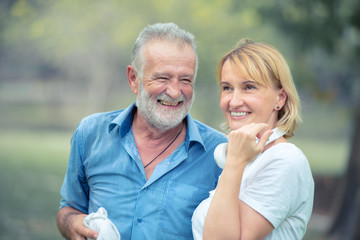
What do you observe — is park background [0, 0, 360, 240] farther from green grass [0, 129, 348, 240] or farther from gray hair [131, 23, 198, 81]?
gray hair [131, 23, 198, 81]

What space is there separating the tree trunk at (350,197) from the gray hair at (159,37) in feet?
14.9

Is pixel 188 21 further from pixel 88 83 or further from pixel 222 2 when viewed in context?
pixel 88 83

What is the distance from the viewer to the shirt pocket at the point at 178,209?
6.20 feet

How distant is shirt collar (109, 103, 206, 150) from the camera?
199 cm

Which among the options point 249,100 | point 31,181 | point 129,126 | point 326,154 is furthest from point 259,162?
point 326,154

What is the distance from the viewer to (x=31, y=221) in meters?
5.32

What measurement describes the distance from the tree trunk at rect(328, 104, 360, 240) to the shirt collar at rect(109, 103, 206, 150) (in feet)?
14.3

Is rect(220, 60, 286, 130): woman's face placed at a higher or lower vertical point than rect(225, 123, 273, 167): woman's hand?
higher

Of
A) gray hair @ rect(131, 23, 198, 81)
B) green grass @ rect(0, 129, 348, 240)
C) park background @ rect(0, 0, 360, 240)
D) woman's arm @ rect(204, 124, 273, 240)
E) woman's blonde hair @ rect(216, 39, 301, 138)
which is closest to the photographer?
woman's arm @ rect(204, 124, 273, 240)

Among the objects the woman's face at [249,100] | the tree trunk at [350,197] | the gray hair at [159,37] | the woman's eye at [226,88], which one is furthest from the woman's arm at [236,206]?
the tree trunk at [350,197]

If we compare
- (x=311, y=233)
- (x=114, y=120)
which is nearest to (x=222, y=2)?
(x=311, y=233)

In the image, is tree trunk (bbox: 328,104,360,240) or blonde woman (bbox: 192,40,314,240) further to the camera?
tree trunk (bbox: 328,104,360,240)

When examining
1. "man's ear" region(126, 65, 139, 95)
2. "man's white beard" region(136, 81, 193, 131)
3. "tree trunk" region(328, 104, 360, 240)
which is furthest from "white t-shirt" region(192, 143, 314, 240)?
"tree trunk" region(328, 104, 360, 240)

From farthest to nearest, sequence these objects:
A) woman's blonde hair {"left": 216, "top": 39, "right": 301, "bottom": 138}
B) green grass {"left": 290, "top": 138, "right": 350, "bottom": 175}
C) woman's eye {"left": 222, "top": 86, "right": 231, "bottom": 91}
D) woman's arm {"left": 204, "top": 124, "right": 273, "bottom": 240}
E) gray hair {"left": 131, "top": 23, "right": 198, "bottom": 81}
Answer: green grass {"left": 290, "top": 138, "right": 350, "bottom": 175} < gray hair {"left": 131, "top": 23, "right": 198, "bottom": 81} < woman's eye {"left": 222, "top": 86, "right": 231, "bottom": 91} < woman's blonde hair {"left": 216, "top": 39, "right": 301, "bottom": 138} < woman's arm {"left": 204, "top": 124, "right": 273, "bottom": 240}
